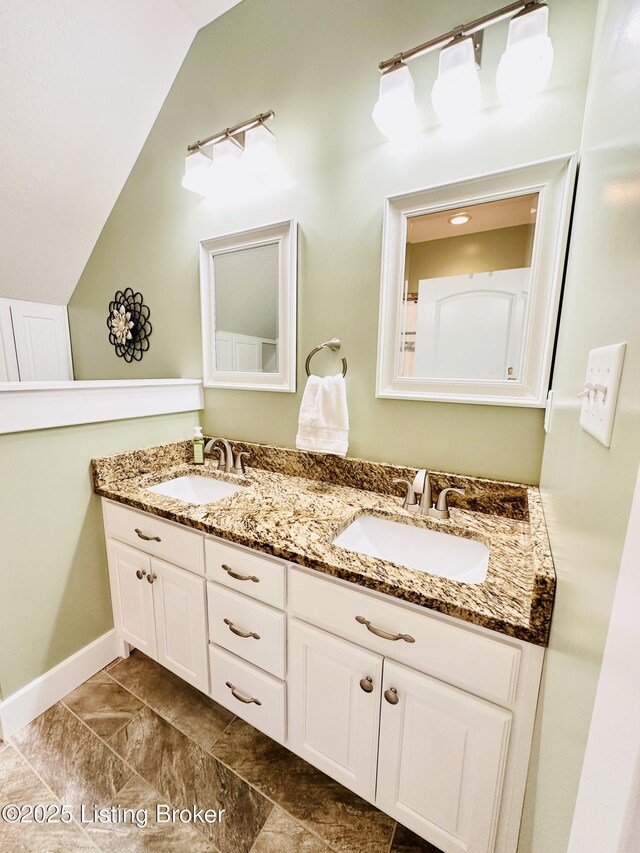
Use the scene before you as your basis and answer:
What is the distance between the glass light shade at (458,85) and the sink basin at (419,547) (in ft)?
4.20

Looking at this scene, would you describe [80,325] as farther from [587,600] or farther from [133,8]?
[587,600]

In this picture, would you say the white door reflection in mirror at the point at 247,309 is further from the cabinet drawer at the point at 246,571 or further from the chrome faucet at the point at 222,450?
the cabinet drawer at the point at 246,571

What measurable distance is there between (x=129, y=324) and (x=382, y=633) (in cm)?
193

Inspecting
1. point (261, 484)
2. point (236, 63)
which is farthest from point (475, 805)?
point (236, 63)

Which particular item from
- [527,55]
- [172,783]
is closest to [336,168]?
[527,55]

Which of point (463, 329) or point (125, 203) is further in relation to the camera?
point (125, 203)

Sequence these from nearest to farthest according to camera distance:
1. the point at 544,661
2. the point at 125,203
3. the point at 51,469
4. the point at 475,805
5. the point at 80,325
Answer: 1. the point at 544,661
2. the point at 475,805
3. the point at 51,469
4. the point at 125,203
5. the point at 80,325

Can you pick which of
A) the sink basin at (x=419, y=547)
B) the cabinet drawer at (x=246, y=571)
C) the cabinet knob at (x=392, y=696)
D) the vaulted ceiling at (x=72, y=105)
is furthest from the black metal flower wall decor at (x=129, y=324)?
the cabinet knob at (x=392, y=696)

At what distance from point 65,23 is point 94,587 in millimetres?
2177

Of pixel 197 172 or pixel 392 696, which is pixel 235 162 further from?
pixel 392 696

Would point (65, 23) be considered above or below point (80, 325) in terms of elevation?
above

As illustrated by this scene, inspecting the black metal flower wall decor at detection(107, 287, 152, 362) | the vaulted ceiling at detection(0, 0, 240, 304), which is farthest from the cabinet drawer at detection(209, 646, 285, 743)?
the vaulted ceiling at detection(0, 0, 240, 304)

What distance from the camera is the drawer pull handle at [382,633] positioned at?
31.5 inches

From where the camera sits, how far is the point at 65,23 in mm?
1295
